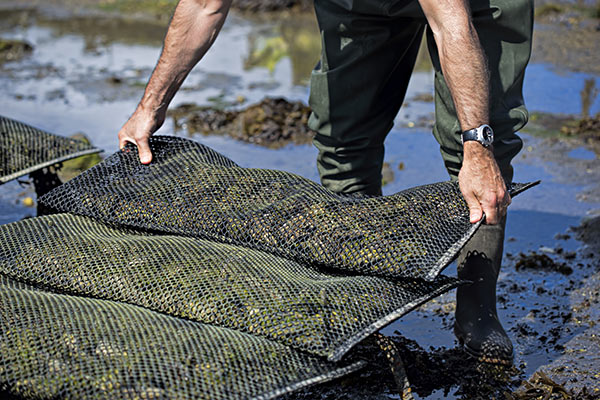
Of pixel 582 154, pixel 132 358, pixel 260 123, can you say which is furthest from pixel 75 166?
pixel 582 154

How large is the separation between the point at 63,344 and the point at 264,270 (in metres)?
0.63

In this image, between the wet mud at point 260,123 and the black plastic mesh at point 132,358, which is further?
the wet mud at point 260,123

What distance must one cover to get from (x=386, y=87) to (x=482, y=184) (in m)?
0.98

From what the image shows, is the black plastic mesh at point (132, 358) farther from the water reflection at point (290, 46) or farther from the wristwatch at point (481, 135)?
the water reflection at point (290, 46)

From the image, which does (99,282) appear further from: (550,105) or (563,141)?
(550,105)

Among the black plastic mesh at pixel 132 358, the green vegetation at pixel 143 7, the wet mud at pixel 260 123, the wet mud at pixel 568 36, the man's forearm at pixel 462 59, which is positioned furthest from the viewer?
the green vegetation at pixel 143 7

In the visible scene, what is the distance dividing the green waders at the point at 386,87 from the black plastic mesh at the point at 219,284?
66 cm

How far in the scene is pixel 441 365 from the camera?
2561mm

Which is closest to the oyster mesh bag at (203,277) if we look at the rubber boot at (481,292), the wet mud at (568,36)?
the rubber boot at (481,292)

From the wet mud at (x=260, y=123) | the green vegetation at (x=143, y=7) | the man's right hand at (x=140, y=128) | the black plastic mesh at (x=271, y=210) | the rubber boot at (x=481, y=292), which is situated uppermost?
the man's right hand at (x=140, y=128)

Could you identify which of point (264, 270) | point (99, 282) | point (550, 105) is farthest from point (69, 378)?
point (550, 105)

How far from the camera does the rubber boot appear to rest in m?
2.58

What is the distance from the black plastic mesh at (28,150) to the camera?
3.15 meters

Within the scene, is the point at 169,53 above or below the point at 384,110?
above
